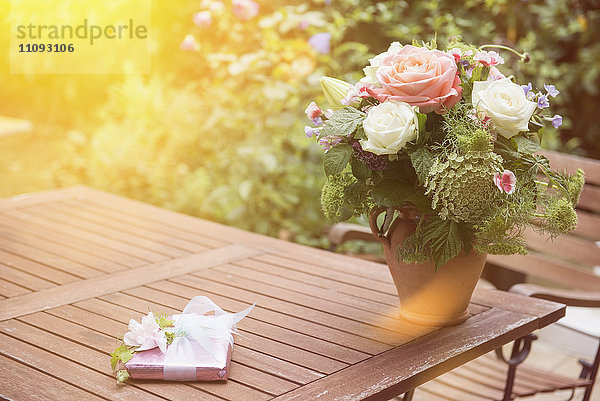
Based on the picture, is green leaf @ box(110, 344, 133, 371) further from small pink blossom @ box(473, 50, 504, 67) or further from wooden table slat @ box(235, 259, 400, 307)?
small pink blossom @ box(473, 50, 504, 67)

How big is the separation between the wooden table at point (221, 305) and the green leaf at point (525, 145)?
45 cm

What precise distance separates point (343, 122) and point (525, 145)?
0.39 metres

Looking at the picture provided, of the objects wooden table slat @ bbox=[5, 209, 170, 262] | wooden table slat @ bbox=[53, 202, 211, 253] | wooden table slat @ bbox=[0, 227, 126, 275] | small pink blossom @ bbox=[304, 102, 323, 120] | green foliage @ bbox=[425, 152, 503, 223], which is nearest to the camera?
green foliage @ bbox=[425, 152, 503, 223]

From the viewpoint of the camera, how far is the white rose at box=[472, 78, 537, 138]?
167 cm

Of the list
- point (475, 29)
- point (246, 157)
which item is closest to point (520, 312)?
point (246, 157)

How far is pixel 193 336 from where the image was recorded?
166 centimetres

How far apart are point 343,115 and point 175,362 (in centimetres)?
63

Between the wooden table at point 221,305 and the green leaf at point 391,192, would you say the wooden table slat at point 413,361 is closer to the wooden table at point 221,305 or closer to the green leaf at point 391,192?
the wooden table at point 221,305

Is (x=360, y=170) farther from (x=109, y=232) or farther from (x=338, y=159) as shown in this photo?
(x=109, y=232)

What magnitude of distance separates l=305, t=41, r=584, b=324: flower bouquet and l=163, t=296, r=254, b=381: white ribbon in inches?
14.1

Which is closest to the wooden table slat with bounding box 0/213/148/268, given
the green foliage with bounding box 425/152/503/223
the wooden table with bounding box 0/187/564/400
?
the wooden table with bounding box 0/187/564/400

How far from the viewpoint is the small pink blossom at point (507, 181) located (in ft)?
5.33

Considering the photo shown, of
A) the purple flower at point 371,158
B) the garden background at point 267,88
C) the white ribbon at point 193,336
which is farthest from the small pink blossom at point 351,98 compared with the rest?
the garden background at point 267,88

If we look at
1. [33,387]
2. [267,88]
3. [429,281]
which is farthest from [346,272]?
[267,88]
